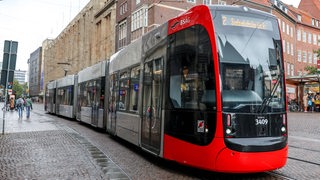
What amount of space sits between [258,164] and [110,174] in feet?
9.83

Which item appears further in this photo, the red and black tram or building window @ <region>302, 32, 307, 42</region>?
building window @ <region>302, 32, 307, 42</region>

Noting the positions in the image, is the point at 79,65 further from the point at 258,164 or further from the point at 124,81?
the point at 258,164

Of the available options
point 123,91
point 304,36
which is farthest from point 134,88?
point 304,36

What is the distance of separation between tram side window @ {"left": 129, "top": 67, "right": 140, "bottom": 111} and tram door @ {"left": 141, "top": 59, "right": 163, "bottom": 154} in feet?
2.07

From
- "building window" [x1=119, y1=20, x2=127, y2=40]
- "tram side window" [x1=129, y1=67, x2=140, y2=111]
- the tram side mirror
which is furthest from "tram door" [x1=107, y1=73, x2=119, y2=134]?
"building window" [x1=119, y1=20, x2=127, y2=40]

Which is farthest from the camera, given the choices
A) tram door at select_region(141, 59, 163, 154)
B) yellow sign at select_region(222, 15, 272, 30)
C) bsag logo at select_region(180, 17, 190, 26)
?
tram door at select_region(141, 59, 163, 154)

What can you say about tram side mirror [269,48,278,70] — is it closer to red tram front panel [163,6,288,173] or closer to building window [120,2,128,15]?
red tram front panel [163,6,288,173]

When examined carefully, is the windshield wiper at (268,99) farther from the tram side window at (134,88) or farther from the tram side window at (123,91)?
the tram side window at (123,91)

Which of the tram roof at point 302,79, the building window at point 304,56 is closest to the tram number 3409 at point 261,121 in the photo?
the tram roof at point 302,79

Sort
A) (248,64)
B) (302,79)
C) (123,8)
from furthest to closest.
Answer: (123,8) → (302,79) → (248,64)

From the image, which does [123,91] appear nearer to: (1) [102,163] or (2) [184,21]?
(1) [102,163]

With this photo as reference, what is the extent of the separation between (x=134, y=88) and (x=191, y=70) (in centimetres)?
333

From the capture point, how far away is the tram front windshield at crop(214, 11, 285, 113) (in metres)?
6.39

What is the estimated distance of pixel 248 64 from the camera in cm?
656
